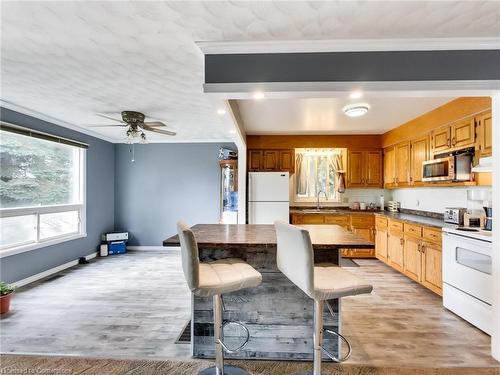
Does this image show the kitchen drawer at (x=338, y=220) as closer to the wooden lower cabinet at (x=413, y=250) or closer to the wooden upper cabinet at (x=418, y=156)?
the wooden lower cabinet at (x=413, y=250)

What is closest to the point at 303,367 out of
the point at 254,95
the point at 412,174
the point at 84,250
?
the point at 254,95

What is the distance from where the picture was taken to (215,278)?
1648 millimetres

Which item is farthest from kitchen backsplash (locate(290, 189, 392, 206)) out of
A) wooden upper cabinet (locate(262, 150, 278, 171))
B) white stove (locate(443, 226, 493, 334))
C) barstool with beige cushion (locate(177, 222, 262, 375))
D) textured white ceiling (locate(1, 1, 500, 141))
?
barstool with beige cushion (locate(177, 222, 262, 375))

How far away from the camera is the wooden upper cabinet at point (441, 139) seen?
3.48 meters

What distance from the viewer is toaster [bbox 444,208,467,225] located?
3.34 m

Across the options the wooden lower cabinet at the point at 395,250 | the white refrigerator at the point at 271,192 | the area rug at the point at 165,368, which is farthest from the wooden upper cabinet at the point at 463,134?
the white refrigerator at the point at 271,192

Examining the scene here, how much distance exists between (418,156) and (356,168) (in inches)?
51.8

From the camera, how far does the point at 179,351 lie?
224 cm

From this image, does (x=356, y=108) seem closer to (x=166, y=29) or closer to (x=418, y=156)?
(x=418, y=156)

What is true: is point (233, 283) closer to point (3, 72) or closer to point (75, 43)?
point (75, 43)

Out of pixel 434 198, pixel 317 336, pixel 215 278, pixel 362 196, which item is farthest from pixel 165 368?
pixel 362 196

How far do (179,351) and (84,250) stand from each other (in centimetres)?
366

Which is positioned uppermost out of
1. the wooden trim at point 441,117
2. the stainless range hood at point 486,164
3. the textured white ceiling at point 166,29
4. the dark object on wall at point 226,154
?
Answer: the textured white ceiling at point 166,29

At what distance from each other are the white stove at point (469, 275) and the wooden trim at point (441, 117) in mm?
1358
